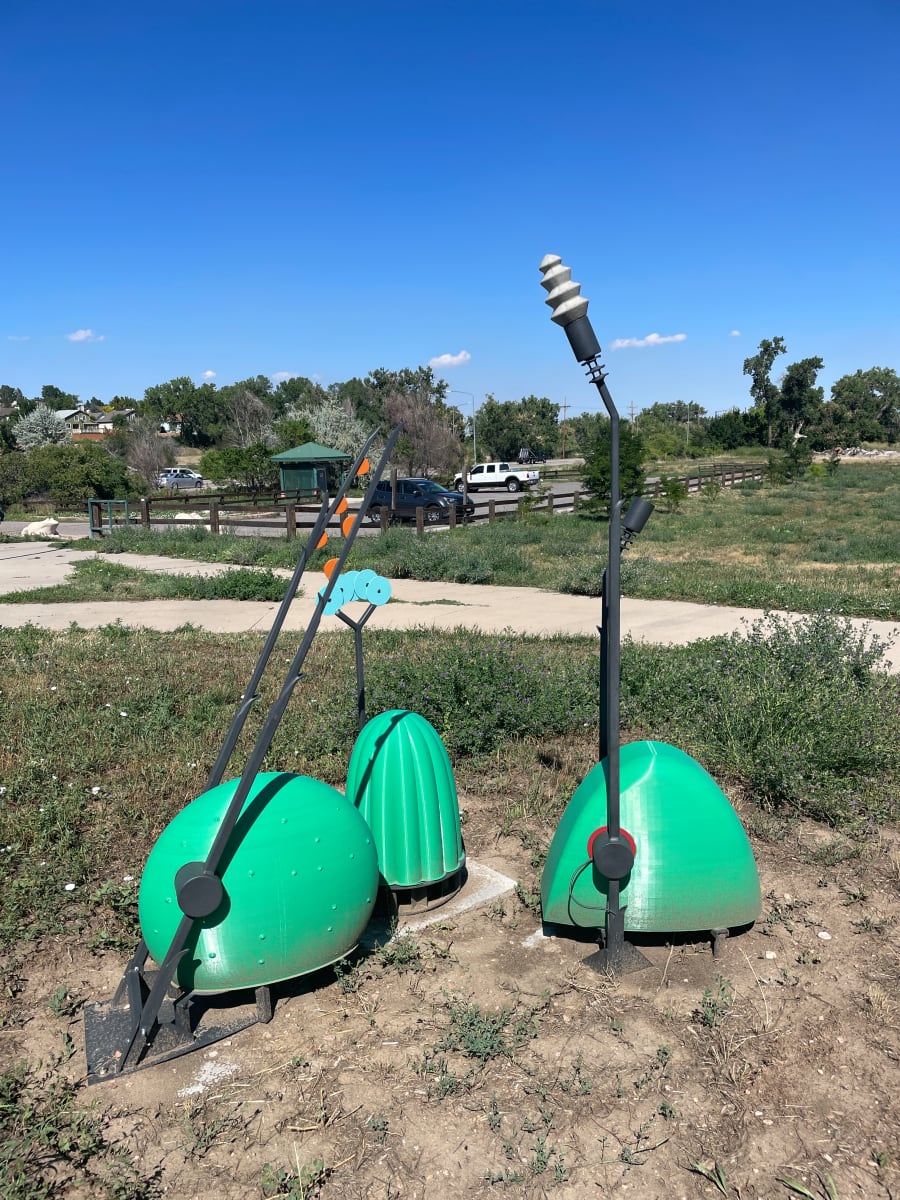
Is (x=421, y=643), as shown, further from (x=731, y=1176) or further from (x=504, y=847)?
(x=731, y=1176)

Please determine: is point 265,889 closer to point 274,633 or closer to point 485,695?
point 274,633

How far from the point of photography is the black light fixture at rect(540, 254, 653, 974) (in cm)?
301

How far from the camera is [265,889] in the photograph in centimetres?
286

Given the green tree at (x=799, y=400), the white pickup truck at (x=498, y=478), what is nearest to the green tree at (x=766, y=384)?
the green tree at (x=799, y=400)

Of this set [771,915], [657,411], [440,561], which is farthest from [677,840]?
[657,411]

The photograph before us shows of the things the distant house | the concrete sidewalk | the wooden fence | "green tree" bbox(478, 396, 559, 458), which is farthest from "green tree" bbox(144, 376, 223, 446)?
the concrete sidewalk

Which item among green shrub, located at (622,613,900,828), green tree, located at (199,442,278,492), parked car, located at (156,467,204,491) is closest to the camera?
green shrub, located at (622,613,900,828)

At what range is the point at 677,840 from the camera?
3.29 metres

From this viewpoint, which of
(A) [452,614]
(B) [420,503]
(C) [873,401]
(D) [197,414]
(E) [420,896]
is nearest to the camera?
(E) [420,896]

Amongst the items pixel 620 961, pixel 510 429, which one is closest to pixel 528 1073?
pixel 620 961

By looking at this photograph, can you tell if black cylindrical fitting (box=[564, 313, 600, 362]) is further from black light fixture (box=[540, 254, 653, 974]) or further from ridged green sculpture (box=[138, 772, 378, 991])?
ridged green sculpture (box=[138, 772, 378, 991])

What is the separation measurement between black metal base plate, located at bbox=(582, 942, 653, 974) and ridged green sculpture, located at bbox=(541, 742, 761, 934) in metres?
0.09

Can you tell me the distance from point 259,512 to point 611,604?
24.7m

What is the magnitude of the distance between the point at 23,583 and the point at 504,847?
12.1 m
